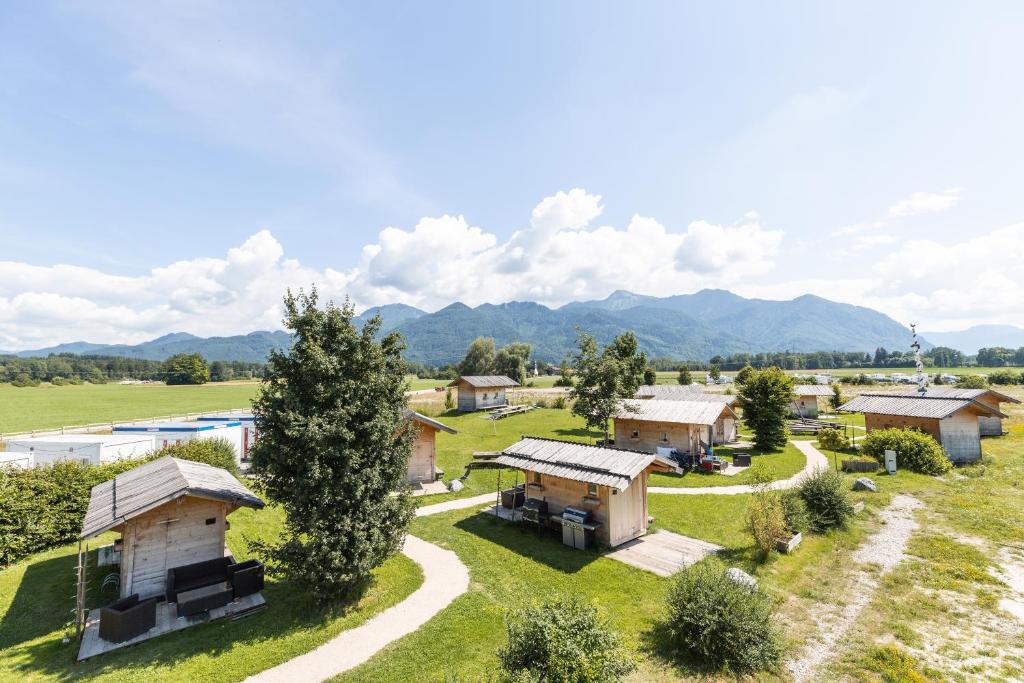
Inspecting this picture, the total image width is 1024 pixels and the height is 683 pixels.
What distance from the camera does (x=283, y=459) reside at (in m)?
11.2

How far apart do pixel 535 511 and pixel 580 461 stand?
279cm

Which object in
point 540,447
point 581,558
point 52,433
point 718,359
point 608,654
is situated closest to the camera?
point 608,654

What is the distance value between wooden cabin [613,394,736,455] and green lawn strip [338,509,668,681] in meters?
16.0

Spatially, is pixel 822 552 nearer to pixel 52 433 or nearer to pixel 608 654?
pixel 608 654

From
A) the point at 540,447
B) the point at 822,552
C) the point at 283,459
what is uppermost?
the point at 283,459

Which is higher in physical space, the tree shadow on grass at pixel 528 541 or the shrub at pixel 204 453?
the shrub at pixel 204 453

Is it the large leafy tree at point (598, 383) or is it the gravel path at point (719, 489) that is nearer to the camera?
the gravel path at point (719, 489)

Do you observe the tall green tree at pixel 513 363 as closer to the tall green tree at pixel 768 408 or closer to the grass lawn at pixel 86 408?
the grass lawn at pixel 86 408

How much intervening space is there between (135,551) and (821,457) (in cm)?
3720

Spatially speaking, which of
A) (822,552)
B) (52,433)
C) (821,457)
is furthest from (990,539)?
(52,433)

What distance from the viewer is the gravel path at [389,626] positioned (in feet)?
30.2

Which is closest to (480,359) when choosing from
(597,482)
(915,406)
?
(915,406)

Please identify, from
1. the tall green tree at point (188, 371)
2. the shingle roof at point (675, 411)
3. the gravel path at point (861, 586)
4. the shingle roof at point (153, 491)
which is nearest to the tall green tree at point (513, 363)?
the shingle roof at point (675, 411)

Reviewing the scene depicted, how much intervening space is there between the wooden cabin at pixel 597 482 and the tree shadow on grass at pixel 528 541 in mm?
972
